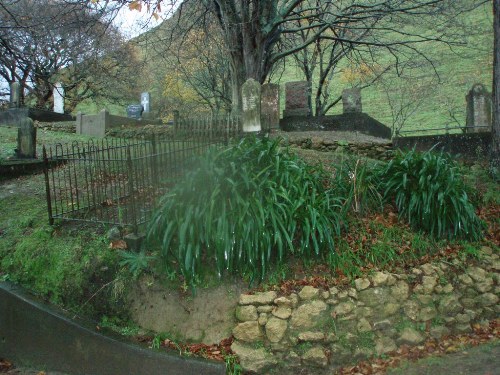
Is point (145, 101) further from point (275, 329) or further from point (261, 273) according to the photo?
point (275, 329)

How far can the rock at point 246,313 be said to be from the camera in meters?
4.62

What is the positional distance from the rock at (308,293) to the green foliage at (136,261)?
164 cm

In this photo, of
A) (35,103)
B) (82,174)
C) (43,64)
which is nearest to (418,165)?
(82,174)

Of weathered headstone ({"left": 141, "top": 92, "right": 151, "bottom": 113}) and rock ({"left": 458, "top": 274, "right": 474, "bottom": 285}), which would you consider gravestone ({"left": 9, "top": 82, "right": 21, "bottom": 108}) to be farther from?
rock ({"left": 458, "top": 274, "right": 474, "bottom": 285})

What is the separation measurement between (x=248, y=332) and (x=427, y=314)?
2.00 metres

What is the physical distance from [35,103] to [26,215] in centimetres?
1907

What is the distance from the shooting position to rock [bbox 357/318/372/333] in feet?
15.5

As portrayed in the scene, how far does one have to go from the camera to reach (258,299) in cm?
469

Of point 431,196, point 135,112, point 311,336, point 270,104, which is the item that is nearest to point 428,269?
point 431,196

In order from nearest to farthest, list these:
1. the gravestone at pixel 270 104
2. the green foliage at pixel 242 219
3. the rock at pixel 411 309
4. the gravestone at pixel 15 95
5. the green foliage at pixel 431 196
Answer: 1. the green foliage at pixel 242 219
2. the rock at pixel 411 309
3. the green foliage at pixel 431 196
4. the gravestone at pixel 270 104
5. the gravestone at pixel 15 95

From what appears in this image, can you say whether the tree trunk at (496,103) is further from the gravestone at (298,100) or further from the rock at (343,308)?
the gravestone at (298,100)

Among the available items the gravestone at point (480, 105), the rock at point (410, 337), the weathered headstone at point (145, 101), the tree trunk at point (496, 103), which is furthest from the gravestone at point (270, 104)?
the weathered headstone at point (145, 101)

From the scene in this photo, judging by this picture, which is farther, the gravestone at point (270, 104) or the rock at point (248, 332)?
the gravestone at point (270, 104)

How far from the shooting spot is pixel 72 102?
22.9 m
